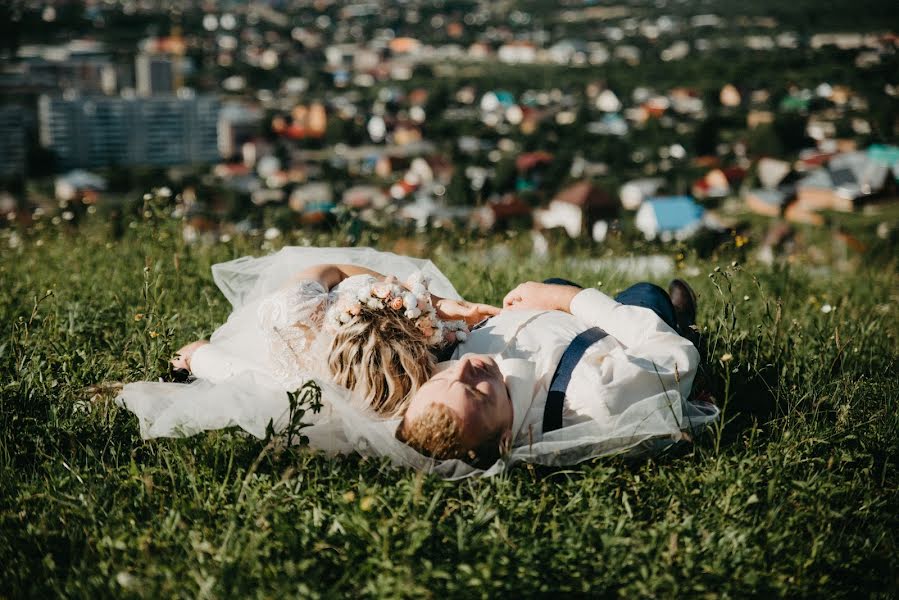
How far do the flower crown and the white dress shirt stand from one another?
0.09 meters

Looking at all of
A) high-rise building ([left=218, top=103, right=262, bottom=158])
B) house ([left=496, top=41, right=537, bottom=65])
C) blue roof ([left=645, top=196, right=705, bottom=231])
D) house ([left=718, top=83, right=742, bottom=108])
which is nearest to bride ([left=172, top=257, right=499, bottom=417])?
blue roof ([left=645, top=196, right=705, bottom=231])

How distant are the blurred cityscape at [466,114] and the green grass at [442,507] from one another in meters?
1.92

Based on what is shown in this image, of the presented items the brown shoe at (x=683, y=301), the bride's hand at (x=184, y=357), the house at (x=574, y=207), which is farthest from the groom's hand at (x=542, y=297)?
the house at (x=574, y=207)

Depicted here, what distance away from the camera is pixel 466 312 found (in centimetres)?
301

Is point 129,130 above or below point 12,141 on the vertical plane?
above

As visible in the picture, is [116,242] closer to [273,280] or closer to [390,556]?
[273,280]

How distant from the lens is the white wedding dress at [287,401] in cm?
229

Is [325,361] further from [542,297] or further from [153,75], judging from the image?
[153,75]

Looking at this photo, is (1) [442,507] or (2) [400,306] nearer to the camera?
(1) [442,507]

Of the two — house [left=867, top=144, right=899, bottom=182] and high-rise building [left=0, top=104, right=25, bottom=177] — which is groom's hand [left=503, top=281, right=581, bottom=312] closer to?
house [left=867, top=144, right=899, bottom=182]

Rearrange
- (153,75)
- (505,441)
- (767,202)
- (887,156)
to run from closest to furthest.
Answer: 1. (505,441)
2. (767,202)
3. (887,156)
4. (153,75)

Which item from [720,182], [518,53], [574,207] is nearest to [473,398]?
[574,207]

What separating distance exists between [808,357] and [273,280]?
2121 millimetres

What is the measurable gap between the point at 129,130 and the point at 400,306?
146 ft
